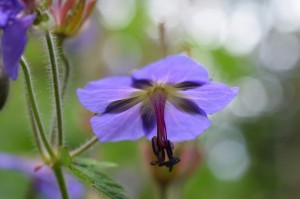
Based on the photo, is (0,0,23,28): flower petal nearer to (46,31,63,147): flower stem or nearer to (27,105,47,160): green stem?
(46,31,63,147): flower stem

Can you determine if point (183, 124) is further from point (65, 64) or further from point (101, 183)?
point (65, 64)

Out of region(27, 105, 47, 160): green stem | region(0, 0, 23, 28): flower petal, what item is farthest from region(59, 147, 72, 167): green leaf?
region(0, 0, 23, 28): flower petal

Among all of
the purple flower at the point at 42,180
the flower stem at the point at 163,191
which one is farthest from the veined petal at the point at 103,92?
the purple flower at the point at 42,180

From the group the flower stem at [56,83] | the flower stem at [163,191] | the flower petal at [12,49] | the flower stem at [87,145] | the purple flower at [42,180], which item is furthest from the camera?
the purple flower at [42,180]

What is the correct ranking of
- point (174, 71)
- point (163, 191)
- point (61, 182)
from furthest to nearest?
point (163, 191) → point (61, 182) → point (174, 71)

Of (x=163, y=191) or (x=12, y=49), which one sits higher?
(x=12, y=49)

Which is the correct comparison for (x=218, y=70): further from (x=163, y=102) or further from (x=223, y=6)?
(x=163, y=102)

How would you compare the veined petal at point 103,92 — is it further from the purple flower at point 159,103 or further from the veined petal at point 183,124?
the veined petal at point 183,124

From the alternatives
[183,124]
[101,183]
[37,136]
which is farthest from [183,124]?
[37,136]
